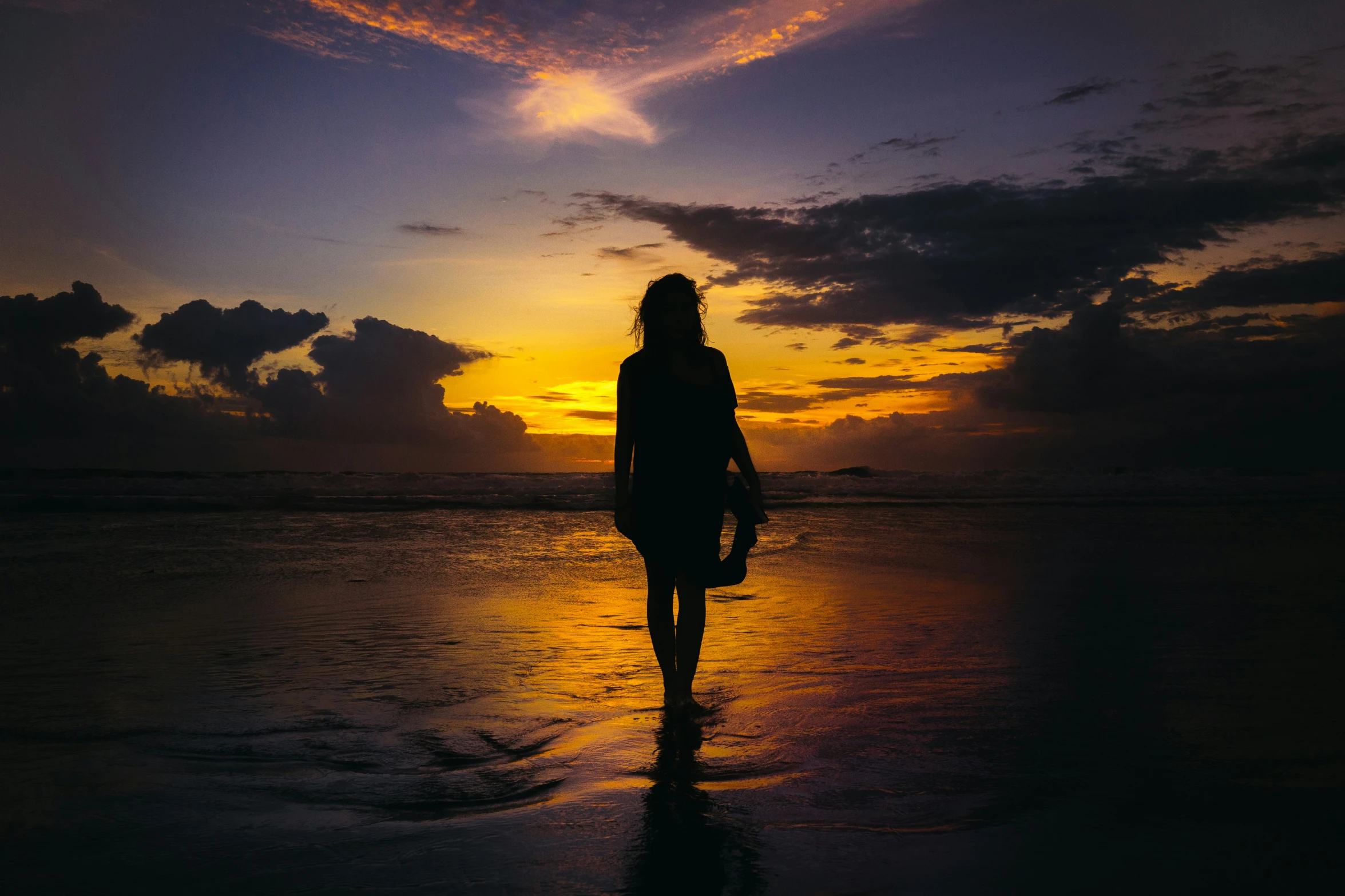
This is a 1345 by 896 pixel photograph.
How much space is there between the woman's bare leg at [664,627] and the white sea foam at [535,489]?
1504 cm

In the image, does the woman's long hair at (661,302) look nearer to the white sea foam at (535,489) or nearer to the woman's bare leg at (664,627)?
the woman's bare leg at (664,627)

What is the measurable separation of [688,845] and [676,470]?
1.80m

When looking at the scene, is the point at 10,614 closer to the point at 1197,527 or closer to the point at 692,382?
the point at 692,382

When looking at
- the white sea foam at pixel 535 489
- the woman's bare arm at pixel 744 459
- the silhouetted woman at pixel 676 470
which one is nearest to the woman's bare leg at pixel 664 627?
the silhouetted woman at pixel 676 470

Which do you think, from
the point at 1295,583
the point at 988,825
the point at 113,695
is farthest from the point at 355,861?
the point at 1295,583

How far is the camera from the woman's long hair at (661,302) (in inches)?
148

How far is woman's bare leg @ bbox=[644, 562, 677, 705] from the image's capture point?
364 cm

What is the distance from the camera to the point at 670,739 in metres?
3.17

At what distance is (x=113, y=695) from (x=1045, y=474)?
40.0 metres

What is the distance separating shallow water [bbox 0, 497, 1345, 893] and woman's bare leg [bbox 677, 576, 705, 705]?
236 millimetres

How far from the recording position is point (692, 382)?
373 cm

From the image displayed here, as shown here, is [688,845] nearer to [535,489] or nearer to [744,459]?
[744,459]

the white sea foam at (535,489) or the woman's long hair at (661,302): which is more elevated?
the woman's long hair at (661,302)

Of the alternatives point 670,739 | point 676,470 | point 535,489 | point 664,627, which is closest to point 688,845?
point 670,739
